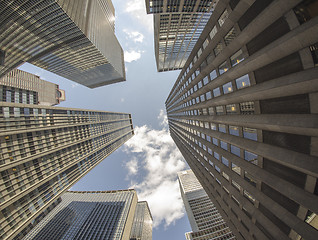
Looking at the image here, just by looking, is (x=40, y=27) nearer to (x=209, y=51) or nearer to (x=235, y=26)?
(x=209, y=51)

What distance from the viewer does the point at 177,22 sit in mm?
75625

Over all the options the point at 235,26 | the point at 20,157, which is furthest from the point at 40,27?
the point at 235,26

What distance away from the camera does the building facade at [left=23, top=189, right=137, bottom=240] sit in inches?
3644

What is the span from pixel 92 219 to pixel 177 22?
153 metres

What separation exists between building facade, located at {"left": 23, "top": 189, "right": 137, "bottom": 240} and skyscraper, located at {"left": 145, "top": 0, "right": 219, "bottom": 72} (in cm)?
13131

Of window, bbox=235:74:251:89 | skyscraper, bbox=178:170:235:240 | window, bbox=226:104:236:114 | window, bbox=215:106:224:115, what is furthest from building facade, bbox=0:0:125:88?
skyscraper, bbox=178:170:235:240

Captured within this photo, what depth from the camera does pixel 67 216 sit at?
4412 inches

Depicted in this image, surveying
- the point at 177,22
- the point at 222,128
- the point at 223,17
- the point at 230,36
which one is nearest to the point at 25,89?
the point at 177,22

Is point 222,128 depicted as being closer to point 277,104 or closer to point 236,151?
point 236,151

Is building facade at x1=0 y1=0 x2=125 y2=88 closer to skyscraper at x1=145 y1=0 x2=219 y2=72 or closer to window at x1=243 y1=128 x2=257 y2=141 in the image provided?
skyscraper at x1=145 y1=0 x2=219 y2=72

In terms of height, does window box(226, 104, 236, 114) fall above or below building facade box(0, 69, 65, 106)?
below

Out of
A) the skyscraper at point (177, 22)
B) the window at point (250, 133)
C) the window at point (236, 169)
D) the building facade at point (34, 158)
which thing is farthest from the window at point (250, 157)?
the skyscraper at point (177, 22)

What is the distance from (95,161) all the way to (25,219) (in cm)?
4810

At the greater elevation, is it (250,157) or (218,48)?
(218,48)
